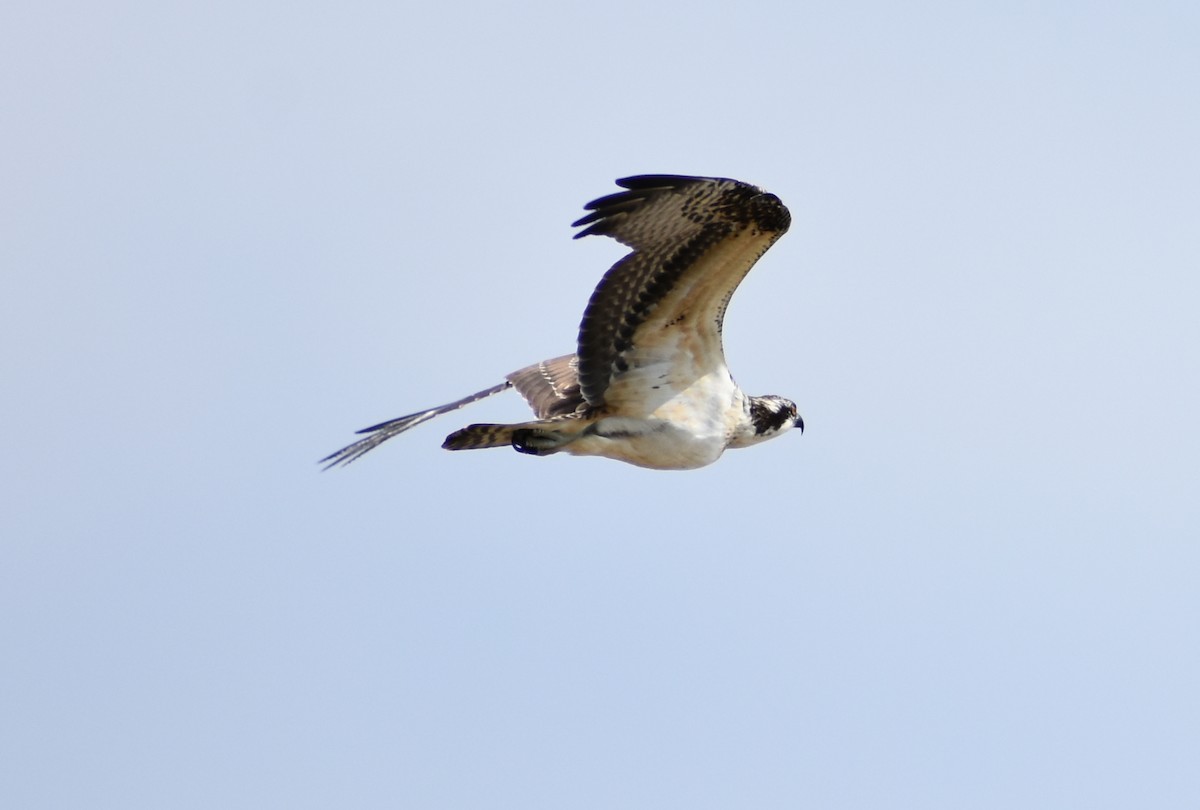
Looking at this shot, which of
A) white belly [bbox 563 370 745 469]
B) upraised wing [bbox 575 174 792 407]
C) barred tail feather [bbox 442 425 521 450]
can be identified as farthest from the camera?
white belly [bbox 563 370 745 469]

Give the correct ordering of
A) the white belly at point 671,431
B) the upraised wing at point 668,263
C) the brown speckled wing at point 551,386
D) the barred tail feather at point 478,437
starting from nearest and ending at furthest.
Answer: the upraised wing at point 668,263, the barred tail feather at point 478,437, the white belly at point 671,431, the brown speckled wing at point 551,386

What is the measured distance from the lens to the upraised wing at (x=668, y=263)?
43.1 feet

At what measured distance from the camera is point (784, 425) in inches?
631

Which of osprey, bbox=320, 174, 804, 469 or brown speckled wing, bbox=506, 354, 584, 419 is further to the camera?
brown speckled wing, bbox=506, 354, 584, 419

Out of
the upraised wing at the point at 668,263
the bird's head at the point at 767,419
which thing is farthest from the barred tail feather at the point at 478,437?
the bird's head at the point at 767,419

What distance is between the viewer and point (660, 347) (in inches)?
569

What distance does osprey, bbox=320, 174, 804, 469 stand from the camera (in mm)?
13242

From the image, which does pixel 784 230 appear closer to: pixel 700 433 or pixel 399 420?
pixel 700 433

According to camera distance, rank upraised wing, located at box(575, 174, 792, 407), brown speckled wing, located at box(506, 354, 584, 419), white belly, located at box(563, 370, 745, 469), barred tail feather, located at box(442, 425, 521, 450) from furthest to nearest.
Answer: brown speckled wing, located at box(506, 354, 584, 419) → white belly, located at box(563, 370, 745, 469) → barred tail feather, located at box(442, 425, 521, 450) → upraised wing, located at box(575, 174, 792, 407)

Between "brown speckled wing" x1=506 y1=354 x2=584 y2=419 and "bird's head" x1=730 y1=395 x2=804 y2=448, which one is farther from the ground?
"brown speckled wing" x1=506 y1=354 x2=584 y2=419

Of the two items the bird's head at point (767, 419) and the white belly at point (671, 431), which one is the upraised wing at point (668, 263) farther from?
the bird's head at point (767, 419)

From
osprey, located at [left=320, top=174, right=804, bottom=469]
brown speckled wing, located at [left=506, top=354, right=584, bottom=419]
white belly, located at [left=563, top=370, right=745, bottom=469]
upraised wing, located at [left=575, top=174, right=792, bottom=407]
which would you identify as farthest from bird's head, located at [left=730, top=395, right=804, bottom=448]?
brown speckled wing, located at [left=506, top=354, right=584, bottom=419]

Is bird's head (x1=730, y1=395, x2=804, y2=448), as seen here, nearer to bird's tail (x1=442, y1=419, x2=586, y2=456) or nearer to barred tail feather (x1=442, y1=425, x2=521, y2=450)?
bird's tail (x1=442, y1=419, x2=586, y2=456)

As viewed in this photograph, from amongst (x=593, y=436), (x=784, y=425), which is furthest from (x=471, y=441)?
(x=784, y=425)
